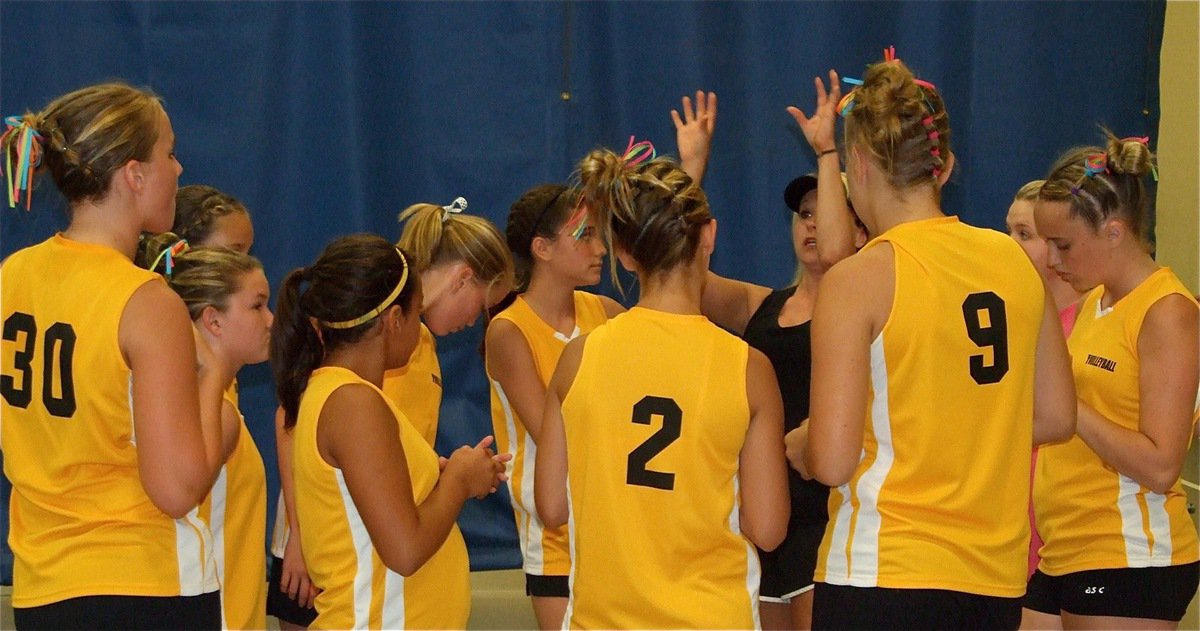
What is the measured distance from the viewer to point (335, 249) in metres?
2.51

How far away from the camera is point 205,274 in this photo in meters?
2.75

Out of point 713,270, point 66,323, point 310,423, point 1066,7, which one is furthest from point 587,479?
point 1066,7

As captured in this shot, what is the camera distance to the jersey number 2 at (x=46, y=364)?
7.02 feet

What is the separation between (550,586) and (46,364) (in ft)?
4.89

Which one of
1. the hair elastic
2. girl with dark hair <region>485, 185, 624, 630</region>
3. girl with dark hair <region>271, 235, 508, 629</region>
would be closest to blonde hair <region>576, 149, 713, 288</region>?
the hair elastic

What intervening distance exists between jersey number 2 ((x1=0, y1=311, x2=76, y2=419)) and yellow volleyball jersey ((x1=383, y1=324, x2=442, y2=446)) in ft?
3.52

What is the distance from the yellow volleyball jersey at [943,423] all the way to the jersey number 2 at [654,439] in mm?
329

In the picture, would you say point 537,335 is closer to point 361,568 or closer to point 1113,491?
point 361,568

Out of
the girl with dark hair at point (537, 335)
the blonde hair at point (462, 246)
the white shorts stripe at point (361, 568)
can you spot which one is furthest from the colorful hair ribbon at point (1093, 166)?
the white shorts stripe at point (361, 568)

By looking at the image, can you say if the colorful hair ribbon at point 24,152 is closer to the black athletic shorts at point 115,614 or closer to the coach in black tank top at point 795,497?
the black athletic shorts at point 115,614

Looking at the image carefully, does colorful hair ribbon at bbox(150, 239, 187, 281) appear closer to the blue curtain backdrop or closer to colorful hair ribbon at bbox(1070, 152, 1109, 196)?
the blue curtain backdrop

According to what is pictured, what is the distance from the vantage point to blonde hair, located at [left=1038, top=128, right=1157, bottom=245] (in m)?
2.76

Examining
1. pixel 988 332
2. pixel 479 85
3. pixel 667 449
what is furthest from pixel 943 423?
pixel 479 85

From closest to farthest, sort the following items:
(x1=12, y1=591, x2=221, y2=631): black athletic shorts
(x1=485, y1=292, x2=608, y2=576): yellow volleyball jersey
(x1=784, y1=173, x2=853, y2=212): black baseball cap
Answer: (x1=12, y1=591, x2=221, y2=631): black athletic shorts
(x1=485, y1=292, x2=608, y2=576): yellow volleyball jersey
(x1=784, y1=173, x2=853, y2=212): black baseball cap
